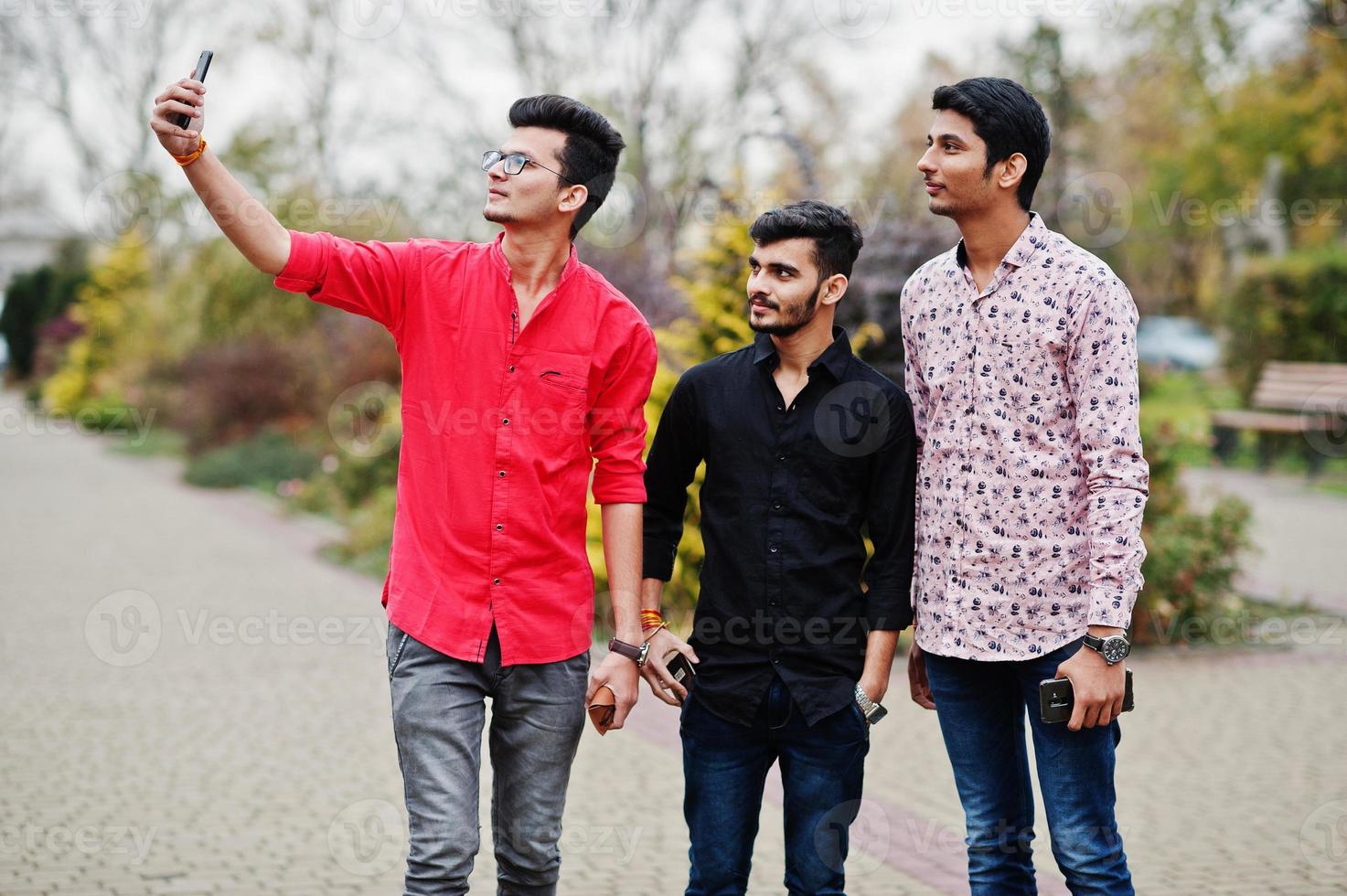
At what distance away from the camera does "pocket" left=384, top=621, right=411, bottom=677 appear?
286 cm

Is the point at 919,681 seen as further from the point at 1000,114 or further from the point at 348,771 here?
the point at 348,771

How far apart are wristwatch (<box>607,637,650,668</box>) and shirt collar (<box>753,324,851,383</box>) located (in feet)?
2.31

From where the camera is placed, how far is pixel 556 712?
2912mm

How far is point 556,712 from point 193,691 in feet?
15.0

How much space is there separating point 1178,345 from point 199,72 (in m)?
34.3

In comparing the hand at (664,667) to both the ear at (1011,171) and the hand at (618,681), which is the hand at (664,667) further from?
the ear at (1011,171)

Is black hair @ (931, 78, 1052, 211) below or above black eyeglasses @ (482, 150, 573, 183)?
above

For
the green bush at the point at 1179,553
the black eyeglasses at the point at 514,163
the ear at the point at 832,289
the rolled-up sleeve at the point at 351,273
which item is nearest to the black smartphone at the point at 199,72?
the rolled-up sleeve at the point at 351,273

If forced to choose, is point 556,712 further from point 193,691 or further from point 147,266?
point 147,266

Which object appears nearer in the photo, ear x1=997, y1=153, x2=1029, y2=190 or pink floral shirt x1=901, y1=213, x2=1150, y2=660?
pink floral shirt x1=901, y1=213, x2=1150, y2=660

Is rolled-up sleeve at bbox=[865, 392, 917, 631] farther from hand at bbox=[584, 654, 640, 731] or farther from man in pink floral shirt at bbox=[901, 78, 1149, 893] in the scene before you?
hand at bbox=[584, 654, 640, 731]

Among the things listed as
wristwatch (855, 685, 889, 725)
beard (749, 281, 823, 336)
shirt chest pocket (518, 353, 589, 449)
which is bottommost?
wristwatch (855, 685, 889, 725)

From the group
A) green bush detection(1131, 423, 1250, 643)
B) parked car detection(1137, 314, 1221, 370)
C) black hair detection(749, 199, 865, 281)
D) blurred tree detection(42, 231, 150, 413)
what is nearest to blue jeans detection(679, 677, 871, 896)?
black hair detection(749, 199, 865, 281)

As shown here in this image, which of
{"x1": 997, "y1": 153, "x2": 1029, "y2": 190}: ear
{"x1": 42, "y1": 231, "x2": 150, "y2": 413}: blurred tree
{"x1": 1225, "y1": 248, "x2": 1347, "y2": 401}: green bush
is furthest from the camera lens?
{"x1": 42, "y1": 231, "x2": 150, "y2": 413}: blurred tree
